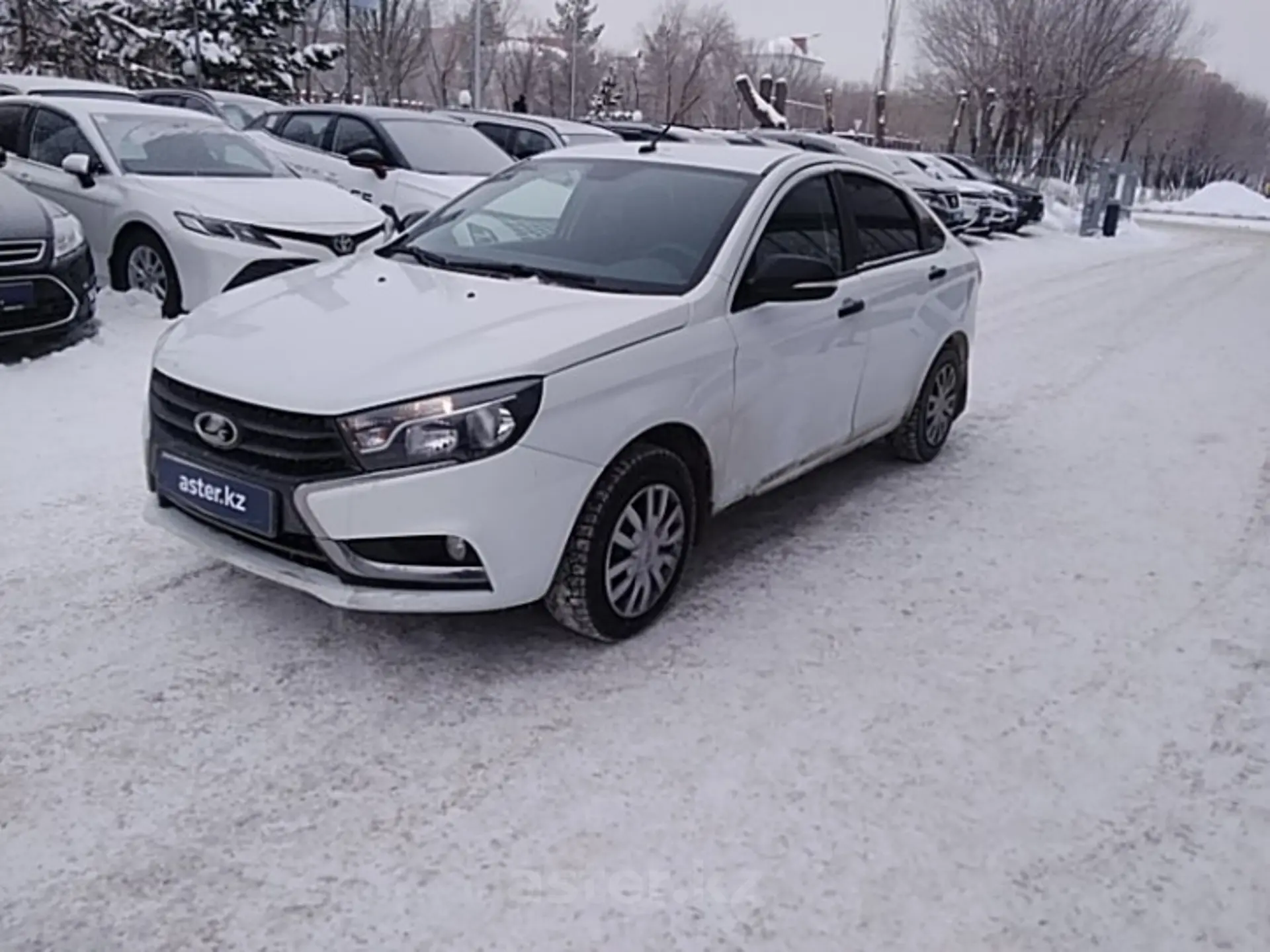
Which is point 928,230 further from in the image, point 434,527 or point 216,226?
point 216,226

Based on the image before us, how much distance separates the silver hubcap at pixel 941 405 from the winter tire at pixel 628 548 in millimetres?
2328

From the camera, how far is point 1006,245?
19.5 metres

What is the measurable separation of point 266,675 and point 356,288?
55.6 inches

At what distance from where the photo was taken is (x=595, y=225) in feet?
13.7

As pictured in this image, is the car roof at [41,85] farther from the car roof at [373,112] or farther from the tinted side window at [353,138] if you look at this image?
the tinted side window at [353,138]

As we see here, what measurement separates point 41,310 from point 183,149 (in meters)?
2.48

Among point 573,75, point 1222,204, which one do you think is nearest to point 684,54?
point 573,75

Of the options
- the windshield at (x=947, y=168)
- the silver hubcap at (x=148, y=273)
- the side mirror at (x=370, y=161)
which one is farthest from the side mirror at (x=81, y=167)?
the windshield at (x=947, y=168)

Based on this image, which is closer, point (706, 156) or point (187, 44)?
point (706, 156)

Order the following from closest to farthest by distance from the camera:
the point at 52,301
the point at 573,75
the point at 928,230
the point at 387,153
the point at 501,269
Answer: the point at 501,269 → the point at 928,230 → the point at 52,301 → the point at 387,153 → the point at 573,75

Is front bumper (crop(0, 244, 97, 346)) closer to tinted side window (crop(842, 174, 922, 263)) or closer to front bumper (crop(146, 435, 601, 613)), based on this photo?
front bumper (crop(146, 435, 601, 613))

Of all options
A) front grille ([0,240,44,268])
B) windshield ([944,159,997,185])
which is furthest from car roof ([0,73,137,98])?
windshield ([944,159,997,185])

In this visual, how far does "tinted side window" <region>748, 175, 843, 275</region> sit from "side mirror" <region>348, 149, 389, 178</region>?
563 cm

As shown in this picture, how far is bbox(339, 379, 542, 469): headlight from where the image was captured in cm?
300
